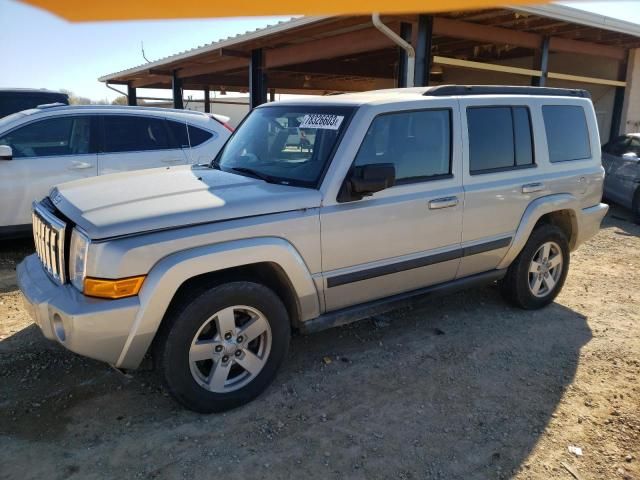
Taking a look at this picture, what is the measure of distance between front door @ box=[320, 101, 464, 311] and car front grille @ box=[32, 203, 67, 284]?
1534 mm

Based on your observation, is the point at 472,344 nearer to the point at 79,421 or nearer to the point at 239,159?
the point at 239,159

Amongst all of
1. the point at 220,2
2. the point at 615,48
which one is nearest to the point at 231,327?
the point at 220,2

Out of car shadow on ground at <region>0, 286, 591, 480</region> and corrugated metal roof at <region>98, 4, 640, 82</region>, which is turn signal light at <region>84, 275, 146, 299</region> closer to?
car shadow on ground at <region>0, 286, 591, 480</region>

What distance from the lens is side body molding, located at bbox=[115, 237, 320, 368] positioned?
9.00 ft

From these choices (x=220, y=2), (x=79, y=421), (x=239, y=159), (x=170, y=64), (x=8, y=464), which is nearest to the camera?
(x=220, y=2)

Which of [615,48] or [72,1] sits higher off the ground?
[615,48]

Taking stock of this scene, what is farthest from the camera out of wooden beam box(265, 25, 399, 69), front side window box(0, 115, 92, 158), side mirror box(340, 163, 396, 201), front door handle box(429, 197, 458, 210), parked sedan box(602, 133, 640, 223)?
wooden beam box(265, 25, 399, 69)

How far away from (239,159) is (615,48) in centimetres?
1221

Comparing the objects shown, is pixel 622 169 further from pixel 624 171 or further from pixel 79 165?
pixel 79 165

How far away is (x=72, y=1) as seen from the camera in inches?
65.7

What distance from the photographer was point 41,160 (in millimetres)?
6035

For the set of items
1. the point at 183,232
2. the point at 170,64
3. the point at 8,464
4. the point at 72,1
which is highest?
the point at 170,64

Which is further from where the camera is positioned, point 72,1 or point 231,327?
point 231,327

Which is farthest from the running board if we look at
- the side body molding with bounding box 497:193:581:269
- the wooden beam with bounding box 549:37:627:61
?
the wooden beam with bounding box 549:37:627:61
